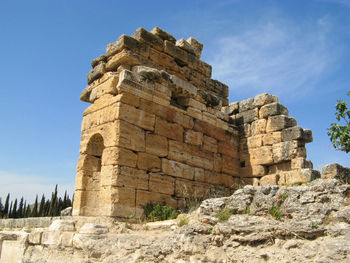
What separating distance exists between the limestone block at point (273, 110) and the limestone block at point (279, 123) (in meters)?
0.15

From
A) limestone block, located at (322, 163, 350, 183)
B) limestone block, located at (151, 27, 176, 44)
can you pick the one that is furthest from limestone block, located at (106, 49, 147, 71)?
limestone block, located at (322, 163, 350, 183)

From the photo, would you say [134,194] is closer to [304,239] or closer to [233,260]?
[233,260]

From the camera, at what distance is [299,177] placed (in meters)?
9.71

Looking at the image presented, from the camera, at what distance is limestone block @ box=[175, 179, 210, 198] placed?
8.90 metres

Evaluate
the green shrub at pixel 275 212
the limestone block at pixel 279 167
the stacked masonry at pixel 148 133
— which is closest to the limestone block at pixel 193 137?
the stacked masonry at pixel 148 133

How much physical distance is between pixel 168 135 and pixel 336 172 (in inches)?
169

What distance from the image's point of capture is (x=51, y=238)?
6852mm

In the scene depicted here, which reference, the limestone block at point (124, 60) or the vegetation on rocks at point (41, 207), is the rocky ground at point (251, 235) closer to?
the limestone block at point (124, 60)

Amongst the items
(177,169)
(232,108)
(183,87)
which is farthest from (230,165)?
(183,87)

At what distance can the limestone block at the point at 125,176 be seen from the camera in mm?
7492

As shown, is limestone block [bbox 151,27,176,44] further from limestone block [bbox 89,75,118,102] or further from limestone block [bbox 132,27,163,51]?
limestone block [bbox 89,75,118,102]

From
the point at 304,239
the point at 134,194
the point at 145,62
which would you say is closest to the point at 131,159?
the point at 134,194

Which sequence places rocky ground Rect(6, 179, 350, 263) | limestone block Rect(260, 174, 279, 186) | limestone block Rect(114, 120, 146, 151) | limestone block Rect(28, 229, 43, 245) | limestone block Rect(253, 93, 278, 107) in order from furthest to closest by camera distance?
limestone block Rect(253, 93, 278, 107), limestone block Rect(260, 174, 279, 186), limestone block Rect(114, 120, 146, 151), limestone block Rect(28, 229, 43, 245), rocky ground Rect(6, 179, 350, 263)

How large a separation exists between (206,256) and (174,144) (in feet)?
15.3
